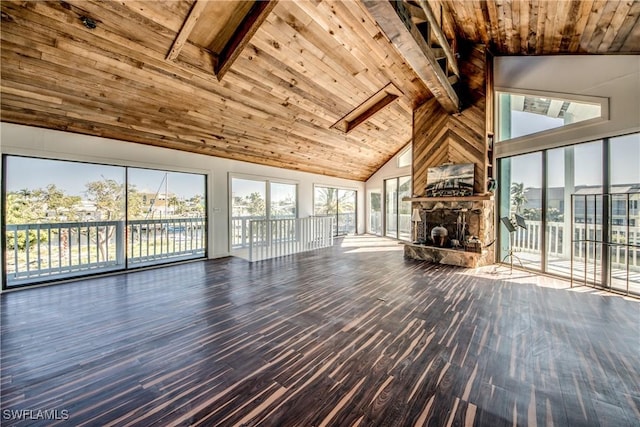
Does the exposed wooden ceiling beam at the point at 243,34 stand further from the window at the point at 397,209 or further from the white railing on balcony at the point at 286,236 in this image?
the window at the point at 397,209

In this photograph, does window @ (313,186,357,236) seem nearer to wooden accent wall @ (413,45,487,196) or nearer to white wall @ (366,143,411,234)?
white wall @ (366,143,411,234)

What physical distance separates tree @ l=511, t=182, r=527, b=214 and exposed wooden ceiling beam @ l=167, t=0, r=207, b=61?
6.30 m

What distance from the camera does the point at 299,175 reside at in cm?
863

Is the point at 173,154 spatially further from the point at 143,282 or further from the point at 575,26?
the point at 575,26

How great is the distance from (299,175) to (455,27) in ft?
18.3

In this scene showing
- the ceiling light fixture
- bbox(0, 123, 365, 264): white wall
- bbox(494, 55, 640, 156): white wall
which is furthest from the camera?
bbox(0, 123, 365, 264): white wall

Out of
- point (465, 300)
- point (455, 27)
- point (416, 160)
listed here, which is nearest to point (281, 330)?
point (465, 300)

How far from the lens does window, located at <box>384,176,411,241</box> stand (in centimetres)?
899

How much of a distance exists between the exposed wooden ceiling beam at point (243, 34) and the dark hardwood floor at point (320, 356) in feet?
11.6

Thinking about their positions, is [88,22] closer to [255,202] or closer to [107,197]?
[107,197]

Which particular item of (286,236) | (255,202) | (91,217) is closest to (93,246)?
(91,217)

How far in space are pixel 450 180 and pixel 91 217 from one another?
7506 millimetres

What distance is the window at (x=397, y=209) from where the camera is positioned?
8992 mm

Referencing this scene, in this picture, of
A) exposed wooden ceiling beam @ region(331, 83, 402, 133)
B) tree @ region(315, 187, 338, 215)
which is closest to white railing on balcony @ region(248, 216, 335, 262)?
tree @ region(315, 187, 338, 215)
